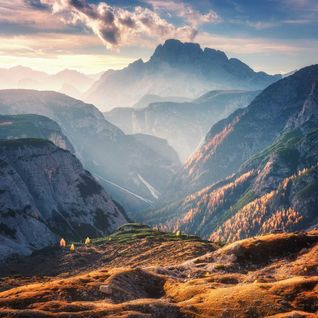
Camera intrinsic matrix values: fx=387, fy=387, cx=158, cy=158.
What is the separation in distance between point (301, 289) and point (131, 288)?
36813 millimetres

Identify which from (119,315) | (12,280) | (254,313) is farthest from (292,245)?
(12,280)

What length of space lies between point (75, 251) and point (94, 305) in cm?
12881

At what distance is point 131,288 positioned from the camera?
291ft

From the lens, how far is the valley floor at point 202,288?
70625mm

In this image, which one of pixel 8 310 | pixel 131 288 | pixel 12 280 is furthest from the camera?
pixel 12 280

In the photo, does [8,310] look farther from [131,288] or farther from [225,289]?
[225,289]

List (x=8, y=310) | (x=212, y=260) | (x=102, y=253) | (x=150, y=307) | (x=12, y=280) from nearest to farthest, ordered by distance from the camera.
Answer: (x=8, y=310)
(x=150, y=307)
(x=212, y=260)
(x=12, y=280)
(x=102, y=253)

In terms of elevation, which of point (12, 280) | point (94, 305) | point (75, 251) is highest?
point (94, 305)

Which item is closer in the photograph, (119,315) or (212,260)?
(119,315)

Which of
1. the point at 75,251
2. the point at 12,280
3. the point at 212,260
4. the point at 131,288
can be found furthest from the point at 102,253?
the point at 131,288

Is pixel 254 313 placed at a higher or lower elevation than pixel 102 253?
higher

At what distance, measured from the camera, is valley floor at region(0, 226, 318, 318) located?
232 ft

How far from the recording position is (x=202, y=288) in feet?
280

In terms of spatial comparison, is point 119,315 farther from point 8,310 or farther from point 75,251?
point 75,251
